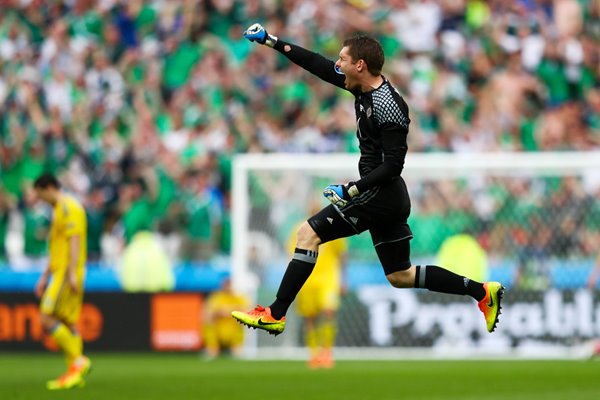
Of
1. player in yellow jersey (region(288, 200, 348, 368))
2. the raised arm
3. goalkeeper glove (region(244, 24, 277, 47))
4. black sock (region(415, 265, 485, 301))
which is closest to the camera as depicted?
goalkeeper glove (region(244, 24, 277, 47))

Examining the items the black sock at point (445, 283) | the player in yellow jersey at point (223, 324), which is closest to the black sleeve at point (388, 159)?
the black sock at point (445, 283)

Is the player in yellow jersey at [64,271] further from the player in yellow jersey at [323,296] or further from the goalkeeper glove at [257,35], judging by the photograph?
the goalkeeper glove at [257,35]

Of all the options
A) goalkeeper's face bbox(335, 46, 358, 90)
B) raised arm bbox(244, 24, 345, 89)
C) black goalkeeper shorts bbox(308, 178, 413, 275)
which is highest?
raised arm bbox(244, 24, 345, 89)

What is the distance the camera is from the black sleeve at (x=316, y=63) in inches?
388

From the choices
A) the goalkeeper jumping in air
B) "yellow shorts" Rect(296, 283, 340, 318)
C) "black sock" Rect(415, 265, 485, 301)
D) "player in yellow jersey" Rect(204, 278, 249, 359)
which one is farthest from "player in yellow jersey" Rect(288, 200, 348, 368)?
the goalkeeper jumping in air

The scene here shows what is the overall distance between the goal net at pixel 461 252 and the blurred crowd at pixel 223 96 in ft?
1.45

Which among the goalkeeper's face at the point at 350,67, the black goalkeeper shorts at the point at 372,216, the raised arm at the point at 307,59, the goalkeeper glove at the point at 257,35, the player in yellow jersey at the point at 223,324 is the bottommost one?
the player in yellow jersey at the point at 223,324

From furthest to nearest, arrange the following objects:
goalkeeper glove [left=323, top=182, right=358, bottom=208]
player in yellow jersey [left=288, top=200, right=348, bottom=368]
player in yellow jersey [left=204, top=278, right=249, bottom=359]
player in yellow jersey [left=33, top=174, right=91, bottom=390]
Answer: player in yellow jersey [left=204, top=278, right=249, bottom=359] → player in yellow jersey [left=288, top=200, right=348, bottom=368] → player in yellow jersey [left=33, top=174, right=91, bottom=390] → goalkeeper glove [left=323, top=182, right=358, bottom=208]

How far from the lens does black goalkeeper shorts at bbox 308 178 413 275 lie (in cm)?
947

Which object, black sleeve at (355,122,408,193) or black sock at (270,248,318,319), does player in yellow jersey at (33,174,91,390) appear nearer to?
black sock at (270,248,318,319)

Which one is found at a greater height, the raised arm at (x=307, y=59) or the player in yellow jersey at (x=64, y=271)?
the raised arm at (x=307, y=59)

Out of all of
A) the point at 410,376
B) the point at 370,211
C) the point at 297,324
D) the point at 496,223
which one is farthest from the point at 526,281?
the point at 370,211

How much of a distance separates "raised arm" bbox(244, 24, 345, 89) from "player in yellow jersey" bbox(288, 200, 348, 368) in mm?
7919

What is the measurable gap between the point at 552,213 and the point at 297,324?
4.31 metres
